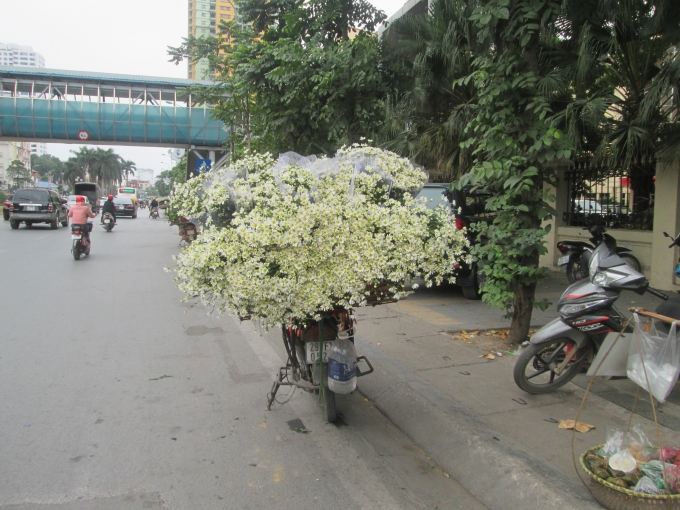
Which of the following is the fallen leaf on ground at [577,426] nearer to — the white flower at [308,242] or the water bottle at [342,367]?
the white flower at [308,242]

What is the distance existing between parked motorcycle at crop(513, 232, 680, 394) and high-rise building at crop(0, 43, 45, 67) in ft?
617

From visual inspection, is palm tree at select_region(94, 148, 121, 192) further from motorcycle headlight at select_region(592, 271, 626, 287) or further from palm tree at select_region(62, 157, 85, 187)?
motorcycle headlight at select_region(592, 271, 626, 287)

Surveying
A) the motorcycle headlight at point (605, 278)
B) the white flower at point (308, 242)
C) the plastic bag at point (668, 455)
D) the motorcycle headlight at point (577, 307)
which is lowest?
the plastic bag at point (668, 455)

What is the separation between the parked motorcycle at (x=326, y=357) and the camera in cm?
382

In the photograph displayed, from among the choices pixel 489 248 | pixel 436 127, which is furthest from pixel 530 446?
pixel 436 127

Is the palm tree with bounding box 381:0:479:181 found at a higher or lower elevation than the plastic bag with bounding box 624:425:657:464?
higher

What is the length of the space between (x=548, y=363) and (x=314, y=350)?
198cm

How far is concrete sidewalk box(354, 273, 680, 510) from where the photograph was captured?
121 inches

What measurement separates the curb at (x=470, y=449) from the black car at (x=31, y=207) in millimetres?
22699

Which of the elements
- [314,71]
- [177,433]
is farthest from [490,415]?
[314,71]

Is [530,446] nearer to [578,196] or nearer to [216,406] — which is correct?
[216,406]

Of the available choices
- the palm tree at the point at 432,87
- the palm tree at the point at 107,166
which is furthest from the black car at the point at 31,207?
the palm tree at the point at 107,166

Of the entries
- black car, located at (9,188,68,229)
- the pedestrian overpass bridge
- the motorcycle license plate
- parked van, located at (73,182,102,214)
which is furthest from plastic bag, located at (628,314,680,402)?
parked van, located at (73,182,102,214)

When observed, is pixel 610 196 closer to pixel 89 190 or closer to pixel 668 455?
pixel 668 455
